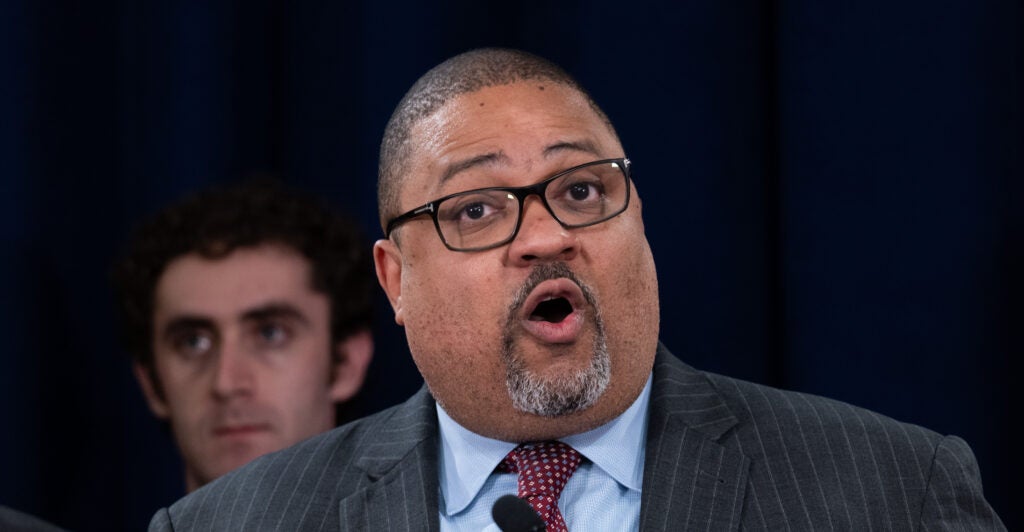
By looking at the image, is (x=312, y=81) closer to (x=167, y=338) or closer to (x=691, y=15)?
(x=167, y=338)

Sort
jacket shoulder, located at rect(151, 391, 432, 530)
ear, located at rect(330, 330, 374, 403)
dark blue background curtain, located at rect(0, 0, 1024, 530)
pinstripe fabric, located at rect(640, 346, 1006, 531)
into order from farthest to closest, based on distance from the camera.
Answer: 1. ear, located at rect(330, 330, 374, 403)
2. dark blue background curtain, located at rect(0, 0, 1024, 530)
3. jacket shoulder, located at rect(151, 391, 432, 530)
4. pinstripe fabric, located at rect(640, 346, 1006, 531)

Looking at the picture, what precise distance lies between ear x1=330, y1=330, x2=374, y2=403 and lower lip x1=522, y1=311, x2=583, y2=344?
0.95m

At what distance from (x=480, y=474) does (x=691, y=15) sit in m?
1.03

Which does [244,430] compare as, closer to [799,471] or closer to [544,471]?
[544,471]

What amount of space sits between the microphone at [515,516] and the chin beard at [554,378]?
0.77ft

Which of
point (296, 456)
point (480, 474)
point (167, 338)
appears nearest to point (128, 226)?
point (167, 338)

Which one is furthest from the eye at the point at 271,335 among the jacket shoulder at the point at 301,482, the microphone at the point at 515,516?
the microphone at the point at 515,516

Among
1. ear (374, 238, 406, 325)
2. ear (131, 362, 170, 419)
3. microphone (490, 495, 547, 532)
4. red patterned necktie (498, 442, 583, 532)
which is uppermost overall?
ear (374, 238, 406, 325)

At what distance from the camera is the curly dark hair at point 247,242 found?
2.28 metres

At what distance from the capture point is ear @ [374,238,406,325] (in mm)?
1632

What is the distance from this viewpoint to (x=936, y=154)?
6.78ft

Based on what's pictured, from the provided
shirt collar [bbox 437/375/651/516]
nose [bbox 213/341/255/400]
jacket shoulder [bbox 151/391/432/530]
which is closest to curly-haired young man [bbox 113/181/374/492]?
nose [bbox 213/341/255/400]

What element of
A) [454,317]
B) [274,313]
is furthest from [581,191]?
[274,313]

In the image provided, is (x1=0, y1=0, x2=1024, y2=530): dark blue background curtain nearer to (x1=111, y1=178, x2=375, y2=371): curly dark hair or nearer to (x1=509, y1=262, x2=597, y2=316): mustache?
(x1=111, y1=178, x2=375, y2=371): curly dark hair
